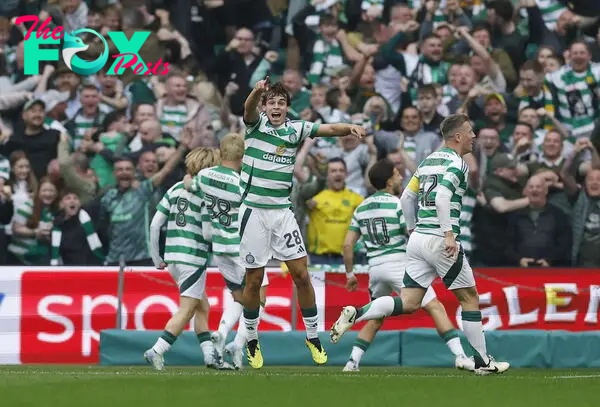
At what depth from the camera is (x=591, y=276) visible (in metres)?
15.5

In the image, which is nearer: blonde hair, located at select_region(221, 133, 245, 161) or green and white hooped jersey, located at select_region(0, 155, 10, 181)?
blonde hair, located at select_region(221, 133, 245, 161)

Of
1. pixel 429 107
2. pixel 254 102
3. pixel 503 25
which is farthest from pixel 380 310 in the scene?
pixel 503 25

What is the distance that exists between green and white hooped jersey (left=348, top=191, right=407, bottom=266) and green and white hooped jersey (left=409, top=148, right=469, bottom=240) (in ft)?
4.70

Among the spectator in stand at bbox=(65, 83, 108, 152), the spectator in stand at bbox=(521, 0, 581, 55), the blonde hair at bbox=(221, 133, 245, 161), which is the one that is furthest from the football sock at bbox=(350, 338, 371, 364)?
the spectator in stand at bbox=(521, 0, 581, 55)

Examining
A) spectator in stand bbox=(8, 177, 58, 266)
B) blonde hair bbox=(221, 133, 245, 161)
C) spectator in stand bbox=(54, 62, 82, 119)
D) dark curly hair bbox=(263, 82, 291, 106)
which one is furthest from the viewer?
spectator in stand bbox=(54, 62, 82, 119)

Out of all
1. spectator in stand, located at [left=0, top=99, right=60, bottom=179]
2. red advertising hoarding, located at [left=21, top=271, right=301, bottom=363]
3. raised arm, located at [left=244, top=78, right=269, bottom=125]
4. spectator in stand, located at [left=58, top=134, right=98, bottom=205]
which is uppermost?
raised arm, located at [left=244, top=78, right=269, bottom=125]

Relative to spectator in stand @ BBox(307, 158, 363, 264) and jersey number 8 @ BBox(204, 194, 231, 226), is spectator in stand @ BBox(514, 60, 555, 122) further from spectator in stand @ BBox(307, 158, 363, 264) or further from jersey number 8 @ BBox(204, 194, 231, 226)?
jersey number 8 @ BBox(204, 194, 231, 226)

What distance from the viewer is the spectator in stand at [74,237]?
1722cm

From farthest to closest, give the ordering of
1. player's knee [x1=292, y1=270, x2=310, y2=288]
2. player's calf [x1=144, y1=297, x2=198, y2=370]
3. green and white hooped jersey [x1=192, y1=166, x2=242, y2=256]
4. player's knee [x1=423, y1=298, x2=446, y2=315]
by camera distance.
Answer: player's knee [x1=423, y1=298, x2=446, y2=315]
green and white hooped jersey [x1=192, y1=166, x2=242, y2=256]
player's calf [x1=144, y1=297, x2=198, y2=370]
player's knee [x1=292, y1=270, x2=310, y2=288]

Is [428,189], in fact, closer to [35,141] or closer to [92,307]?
[92,307]

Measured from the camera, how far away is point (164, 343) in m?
12.6

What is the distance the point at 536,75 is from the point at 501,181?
1987mm

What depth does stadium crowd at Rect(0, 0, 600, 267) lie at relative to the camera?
56.2 feet

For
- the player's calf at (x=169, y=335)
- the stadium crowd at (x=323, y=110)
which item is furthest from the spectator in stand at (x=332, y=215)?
the player's calf at (x=169, y=335)
